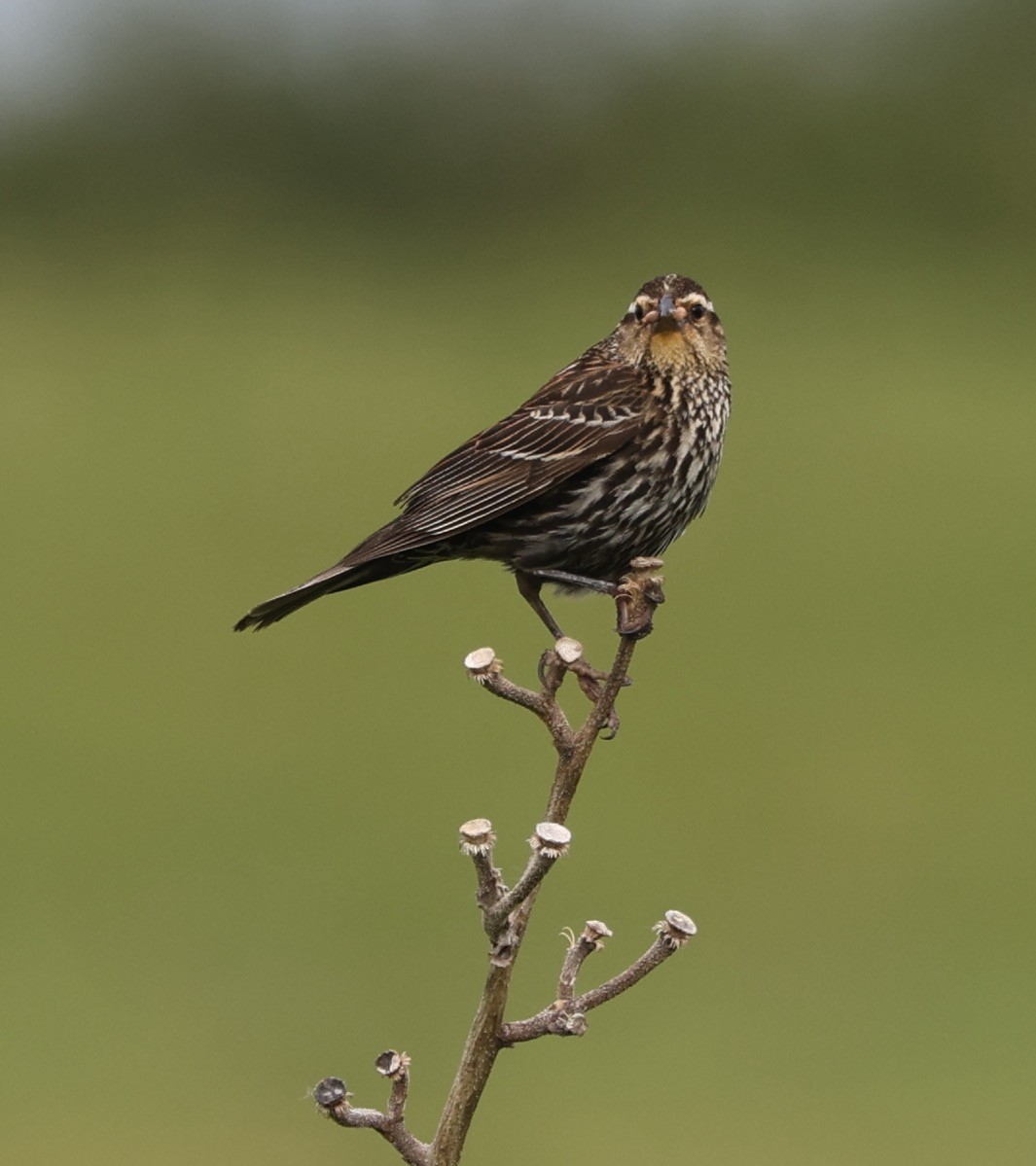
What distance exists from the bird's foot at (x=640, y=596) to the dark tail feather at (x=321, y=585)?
0.76m

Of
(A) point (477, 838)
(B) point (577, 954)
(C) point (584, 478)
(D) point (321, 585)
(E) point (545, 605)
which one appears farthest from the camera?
(E) point (545, 605)

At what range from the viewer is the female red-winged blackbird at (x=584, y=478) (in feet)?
14.8

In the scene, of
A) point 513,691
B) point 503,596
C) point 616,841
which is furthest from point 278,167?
point 513,691

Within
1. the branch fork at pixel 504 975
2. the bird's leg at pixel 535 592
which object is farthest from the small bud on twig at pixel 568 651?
the bird's leg at pixel 535 592

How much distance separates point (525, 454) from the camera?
4.66 meters

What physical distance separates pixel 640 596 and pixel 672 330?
163 centimetres

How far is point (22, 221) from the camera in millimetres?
30516

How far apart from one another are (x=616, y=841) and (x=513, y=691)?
15.0 metres

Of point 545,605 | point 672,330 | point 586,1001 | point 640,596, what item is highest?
point 672,330

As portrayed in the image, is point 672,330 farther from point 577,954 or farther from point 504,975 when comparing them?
point 504,975

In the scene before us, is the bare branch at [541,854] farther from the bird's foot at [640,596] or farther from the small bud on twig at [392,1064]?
the bird's foot at [640,596]

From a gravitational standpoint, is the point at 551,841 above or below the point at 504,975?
above

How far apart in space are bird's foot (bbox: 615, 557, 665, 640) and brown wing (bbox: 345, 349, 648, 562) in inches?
41.6

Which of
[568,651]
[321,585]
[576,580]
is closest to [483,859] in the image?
[568,651]
